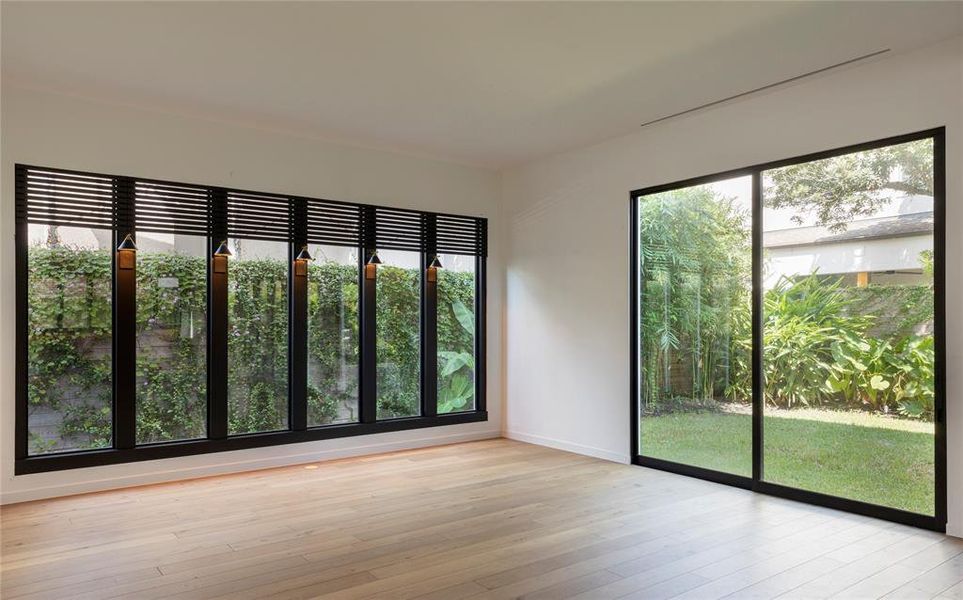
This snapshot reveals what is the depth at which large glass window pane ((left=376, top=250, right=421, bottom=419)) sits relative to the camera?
6.14 metres

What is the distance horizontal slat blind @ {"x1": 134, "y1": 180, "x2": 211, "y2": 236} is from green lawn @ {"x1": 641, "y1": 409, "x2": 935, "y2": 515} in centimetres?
444

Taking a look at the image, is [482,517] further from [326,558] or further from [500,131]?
[500,131]

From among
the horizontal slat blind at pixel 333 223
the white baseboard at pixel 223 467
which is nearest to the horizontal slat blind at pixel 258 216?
the horizontal slat blind at pixel 333 223

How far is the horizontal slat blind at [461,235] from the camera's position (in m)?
6.55

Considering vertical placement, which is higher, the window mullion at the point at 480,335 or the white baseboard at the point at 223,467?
the window mullion at the point at 480,335

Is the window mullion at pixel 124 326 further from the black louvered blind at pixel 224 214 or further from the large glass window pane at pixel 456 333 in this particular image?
the large glass window pane at pixel 456 333

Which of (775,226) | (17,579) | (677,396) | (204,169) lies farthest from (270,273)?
(775,226)

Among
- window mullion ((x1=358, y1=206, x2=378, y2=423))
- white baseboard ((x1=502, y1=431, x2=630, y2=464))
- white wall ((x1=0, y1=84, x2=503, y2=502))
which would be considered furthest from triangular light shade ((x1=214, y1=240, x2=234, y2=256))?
white baseboard ((x1=502, y1=431, x2=630, y2=464))

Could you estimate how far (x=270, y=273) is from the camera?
18.1ft

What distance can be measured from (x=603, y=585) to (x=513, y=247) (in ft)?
14.4

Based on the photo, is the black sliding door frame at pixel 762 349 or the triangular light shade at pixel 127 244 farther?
the triangular light shade at pixel 127 244

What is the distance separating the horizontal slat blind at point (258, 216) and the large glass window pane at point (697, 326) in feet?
10.6

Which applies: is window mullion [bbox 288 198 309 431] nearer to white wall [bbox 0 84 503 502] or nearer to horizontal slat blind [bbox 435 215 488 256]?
white wall [bbox 0 84 503 502]

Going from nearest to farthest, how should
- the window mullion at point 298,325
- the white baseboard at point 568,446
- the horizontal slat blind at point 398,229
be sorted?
1. the window mullion at point 298,325
2. the white baseboard at point 568,446
3. the horizontal slat blind at point 398,229
